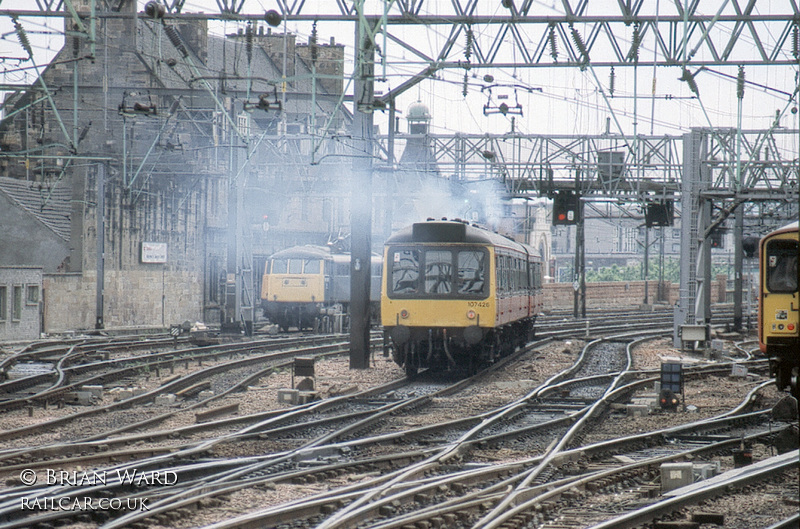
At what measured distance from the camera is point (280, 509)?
6930 millimetres

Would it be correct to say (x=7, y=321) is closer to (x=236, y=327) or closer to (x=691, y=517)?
(x=236, y=327)

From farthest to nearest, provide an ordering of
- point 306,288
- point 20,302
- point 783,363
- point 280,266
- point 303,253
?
point 280,266 → point 303,253 → point 306,288 → point 20,302 → point 783,363

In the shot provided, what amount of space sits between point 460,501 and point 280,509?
146cm

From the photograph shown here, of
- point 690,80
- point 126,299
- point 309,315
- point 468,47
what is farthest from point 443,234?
point 126,299

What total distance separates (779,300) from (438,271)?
587 cm

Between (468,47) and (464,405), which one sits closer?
(464,405)

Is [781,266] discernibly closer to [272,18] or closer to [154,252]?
[272,18]

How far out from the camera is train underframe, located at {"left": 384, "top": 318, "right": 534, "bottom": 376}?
57.7 feet

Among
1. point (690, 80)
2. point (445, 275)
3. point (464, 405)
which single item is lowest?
point (464, 405)

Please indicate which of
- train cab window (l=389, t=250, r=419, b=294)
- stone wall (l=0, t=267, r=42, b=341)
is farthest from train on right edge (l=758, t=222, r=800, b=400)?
stone wall (l=0, t=267, r=42, b=341)

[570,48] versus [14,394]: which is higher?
[570,48]

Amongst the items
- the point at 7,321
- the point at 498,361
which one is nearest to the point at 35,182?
the point at 7,321

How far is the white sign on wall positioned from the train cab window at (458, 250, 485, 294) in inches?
795

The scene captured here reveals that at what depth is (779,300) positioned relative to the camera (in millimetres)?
14430
